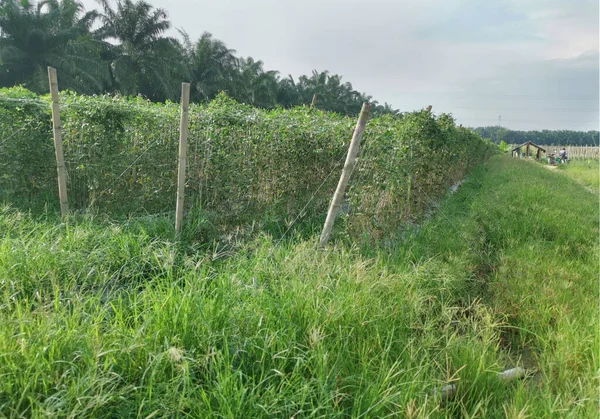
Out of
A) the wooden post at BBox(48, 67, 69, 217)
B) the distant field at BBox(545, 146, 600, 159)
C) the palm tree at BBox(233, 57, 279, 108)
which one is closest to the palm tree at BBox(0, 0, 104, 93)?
the palm tree at BBox(233, 57, 279, 108)

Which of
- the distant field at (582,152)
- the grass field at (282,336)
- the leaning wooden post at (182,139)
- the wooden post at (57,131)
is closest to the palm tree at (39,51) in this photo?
the wooden post at (57,131)

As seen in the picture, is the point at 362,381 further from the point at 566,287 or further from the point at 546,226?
the point at 546,226

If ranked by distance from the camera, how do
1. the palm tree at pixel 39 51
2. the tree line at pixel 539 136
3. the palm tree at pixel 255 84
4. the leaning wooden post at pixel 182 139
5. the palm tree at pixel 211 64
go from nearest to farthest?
the leaning wooden post at pixel 182 139, the palm tree at pixel 39 51, the palm tree at pixel 211 64, the palm tree at pixel 255 84, the tree line at pixel 539 136

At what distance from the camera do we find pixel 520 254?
436cm

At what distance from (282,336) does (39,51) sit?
32.5 m

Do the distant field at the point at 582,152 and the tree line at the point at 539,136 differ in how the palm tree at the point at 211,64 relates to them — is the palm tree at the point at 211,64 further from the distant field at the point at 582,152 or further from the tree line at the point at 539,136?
the tree line at the point at 539,136

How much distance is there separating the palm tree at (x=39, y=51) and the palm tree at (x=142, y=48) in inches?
132

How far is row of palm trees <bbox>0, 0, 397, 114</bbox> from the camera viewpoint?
25.9m

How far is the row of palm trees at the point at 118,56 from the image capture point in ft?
84.9

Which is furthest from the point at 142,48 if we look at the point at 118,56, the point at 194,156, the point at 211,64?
the point at 194,156

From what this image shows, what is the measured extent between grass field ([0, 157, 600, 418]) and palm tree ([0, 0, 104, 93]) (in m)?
27.2

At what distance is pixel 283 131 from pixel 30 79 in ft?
90.9

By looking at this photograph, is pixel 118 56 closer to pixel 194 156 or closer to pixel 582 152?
pixel 194 156

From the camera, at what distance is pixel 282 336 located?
85.4 inches
